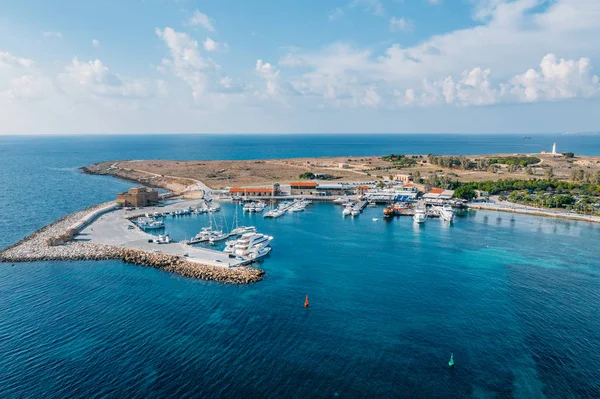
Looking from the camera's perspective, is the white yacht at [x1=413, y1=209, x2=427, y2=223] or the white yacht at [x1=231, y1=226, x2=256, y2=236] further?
the white yacht at [x1=413, y1=209, x2=427, y2=223]

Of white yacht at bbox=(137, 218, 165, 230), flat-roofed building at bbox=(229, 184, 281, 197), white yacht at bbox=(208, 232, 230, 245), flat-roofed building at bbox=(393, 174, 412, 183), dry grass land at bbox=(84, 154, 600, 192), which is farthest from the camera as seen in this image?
dry grass land at bbox=(84, 154, 600, 192)

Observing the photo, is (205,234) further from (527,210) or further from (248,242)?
(527,210)

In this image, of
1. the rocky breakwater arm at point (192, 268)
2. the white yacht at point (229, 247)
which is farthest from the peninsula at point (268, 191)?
the white yacht at point (229, 247)

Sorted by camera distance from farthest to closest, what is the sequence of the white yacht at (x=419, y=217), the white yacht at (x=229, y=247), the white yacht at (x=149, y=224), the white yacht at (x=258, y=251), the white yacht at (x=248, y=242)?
the white yacht at (x=419, y=217) → the white yacht at (x=149, y=224) → the white yacht at (x=229, y=247) → the white yacht at (x=248, y=242) → the white yacht at (x=258, y=251)

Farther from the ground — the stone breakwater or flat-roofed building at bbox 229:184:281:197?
flat-roofed building at bbox 229:184:281:197

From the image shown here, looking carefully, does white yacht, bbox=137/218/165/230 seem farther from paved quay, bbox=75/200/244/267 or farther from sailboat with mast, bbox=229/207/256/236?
sailboat with mast, bbox=229/207/256/236

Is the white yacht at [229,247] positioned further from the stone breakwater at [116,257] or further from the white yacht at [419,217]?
the white yacht at [419,217]

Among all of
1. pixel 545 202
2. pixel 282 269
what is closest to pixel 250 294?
pixel 282 269

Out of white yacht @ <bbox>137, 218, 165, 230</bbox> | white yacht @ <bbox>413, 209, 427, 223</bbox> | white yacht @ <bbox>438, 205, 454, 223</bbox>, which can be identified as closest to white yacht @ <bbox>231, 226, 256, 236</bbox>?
white yacht @ <bbox>137, 218, 165, 230</bbox>
